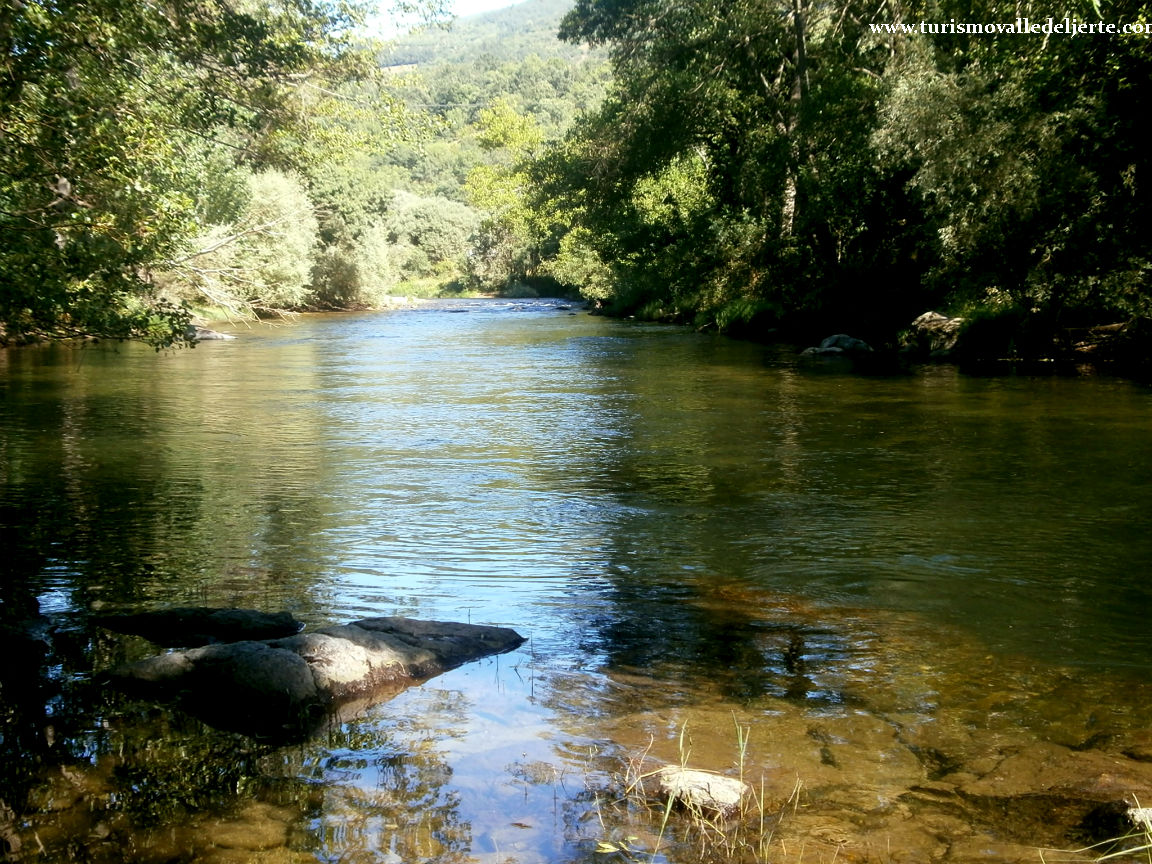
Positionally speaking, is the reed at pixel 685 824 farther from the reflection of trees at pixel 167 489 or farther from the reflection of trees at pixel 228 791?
the reflection of trees at pixel 167 489

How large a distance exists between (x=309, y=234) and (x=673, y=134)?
886 inches

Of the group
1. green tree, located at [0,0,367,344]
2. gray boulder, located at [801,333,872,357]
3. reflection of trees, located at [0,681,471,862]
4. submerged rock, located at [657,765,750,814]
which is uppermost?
green tree, located at [0,0,367,344]

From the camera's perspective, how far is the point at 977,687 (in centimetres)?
596

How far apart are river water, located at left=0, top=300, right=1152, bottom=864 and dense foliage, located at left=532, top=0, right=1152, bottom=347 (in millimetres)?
5288

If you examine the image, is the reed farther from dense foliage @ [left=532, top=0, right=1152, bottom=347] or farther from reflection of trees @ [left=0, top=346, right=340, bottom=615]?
dense foliage @ [left=532, top=0, right=1152, bottom=347]

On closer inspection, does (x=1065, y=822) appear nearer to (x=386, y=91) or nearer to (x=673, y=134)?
(x=386, y=91)

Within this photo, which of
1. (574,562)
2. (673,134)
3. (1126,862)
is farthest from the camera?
(673,134)

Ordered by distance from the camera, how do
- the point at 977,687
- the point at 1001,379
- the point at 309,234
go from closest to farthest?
the point at 977,687, the point at 1001,379, the point at 309,234

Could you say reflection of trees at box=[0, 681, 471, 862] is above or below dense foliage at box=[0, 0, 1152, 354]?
below

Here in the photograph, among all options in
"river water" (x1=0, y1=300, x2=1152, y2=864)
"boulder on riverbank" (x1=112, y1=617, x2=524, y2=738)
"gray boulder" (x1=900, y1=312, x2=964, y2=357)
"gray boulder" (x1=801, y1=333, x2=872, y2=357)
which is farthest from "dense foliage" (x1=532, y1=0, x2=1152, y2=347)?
"boulder on riverbank" (x1=112, y1=617, x2=524, y2=738)

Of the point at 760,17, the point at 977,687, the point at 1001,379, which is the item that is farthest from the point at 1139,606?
the point at 760,17

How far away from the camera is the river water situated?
444 cm

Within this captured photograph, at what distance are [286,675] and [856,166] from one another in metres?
26.9

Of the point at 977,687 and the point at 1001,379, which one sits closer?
the point at 977,687
